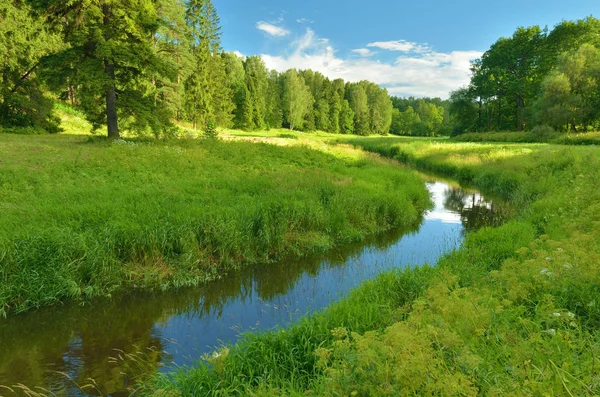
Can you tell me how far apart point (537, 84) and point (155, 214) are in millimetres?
63178

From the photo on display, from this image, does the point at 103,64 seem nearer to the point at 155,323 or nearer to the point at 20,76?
the point at 20,76

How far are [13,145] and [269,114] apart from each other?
6285 cm

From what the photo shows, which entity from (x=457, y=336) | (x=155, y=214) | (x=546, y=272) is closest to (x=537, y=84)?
(x=546, y=272)

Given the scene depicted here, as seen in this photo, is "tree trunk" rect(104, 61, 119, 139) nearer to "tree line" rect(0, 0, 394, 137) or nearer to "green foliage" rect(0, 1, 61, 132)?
"tree line" rect(0, 0, 394, 137)

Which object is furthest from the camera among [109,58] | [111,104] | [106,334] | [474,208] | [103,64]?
[111,104]

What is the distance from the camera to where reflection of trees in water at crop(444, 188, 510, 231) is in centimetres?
1258

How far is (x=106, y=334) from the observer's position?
5.85 meters

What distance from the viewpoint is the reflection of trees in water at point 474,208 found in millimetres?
12578

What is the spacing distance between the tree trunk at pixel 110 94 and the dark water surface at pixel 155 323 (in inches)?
538

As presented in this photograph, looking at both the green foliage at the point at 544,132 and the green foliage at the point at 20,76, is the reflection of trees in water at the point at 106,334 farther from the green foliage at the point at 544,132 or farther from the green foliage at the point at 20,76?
the green foliage at the point at 544,132

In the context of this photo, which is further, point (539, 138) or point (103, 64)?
point (539, 138)

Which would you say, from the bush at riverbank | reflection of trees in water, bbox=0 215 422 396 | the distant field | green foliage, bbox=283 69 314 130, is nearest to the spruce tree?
the bush at riverbank

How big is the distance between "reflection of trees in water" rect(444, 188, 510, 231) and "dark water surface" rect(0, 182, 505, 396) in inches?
157

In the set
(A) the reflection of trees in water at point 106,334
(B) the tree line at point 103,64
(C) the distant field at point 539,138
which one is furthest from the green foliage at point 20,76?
(C) the distant field at point 539,138
